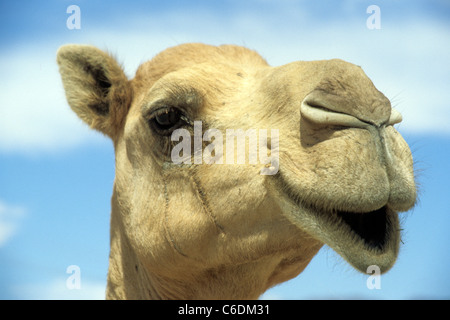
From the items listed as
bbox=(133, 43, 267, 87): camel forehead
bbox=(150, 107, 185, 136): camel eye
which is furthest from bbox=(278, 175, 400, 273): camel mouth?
bbox=(133, 43, 267, 87): camel forehead

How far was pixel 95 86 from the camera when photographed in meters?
5.93

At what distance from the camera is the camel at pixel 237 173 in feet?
12.0

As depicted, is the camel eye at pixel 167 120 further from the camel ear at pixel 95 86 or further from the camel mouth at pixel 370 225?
the camel mouth at pixel 370 225

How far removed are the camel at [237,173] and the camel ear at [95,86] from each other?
0.01 m

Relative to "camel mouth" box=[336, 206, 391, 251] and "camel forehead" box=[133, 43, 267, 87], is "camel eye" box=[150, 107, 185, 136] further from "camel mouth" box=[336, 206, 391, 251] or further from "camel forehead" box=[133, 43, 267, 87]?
"camel mouth" box=[336, 206, 391, 251]

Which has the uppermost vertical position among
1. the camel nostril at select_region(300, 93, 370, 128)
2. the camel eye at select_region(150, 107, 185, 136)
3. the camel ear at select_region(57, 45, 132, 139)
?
the camel ear at select_region(57, 45, 132, 139)

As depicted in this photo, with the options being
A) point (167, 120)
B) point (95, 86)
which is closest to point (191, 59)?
point (167, 120)

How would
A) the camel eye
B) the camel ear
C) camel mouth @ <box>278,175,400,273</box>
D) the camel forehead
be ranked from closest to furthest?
camel mouth @ <box>278,175,400,273</box> → the camel eye → the camel forehead → the camel ear

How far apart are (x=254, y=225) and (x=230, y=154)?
600mm

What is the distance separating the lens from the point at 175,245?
4.84 metres

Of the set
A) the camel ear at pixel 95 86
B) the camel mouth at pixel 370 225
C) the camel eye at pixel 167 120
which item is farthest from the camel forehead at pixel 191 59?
the camel mouth at pixel 370 225

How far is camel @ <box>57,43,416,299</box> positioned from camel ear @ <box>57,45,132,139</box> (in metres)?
0.01

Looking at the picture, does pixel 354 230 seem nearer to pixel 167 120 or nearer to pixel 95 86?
pixel 167 120

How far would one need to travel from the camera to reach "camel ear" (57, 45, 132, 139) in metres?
5.78
